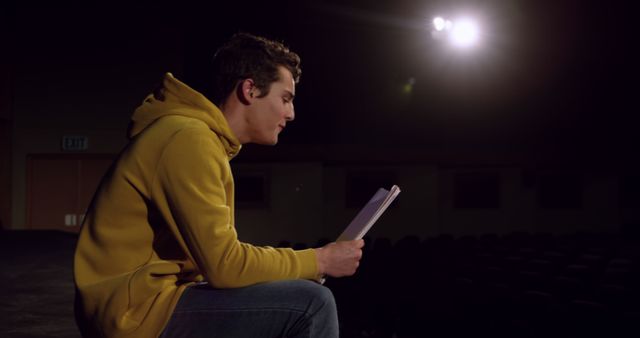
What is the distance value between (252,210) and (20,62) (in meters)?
6.37

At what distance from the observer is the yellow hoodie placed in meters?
1.63

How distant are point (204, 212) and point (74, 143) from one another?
14.2 metres

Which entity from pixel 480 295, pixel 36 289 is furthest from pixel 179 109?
pixel 36 289

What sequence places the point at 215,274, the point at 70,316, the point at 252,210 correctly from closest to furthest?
the point at 215,274 < the point at 70,316 < the point at 252,210

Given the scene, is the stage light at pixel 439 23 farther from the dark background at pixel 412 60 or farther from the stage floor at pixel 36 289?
the stage floor at pixel 36 289

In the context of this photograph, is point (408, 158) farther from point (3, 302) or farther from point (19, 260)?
point (3, 302)

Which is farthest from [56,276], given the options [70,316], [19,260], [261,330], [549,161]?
[549,161]

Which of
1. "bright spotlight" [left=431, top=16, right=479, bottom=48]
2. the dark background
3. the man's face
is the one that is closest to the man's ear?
the man's face

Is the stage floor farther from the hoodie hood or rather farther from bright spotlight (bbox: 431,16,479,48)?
bright spotlight (bbox: 431,16,479,48)

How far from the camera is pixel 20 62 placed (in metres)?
14.9

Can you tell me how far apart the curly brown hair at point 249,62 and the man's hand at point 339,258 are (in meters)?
0.48

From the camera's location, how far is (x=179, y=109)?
1772 mm

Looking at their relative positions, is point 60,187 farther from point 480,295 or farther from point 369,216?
point 369,216

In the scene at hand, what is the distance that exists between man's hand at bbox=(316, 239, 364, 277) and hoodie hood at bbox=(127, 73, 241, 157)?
409 mm
